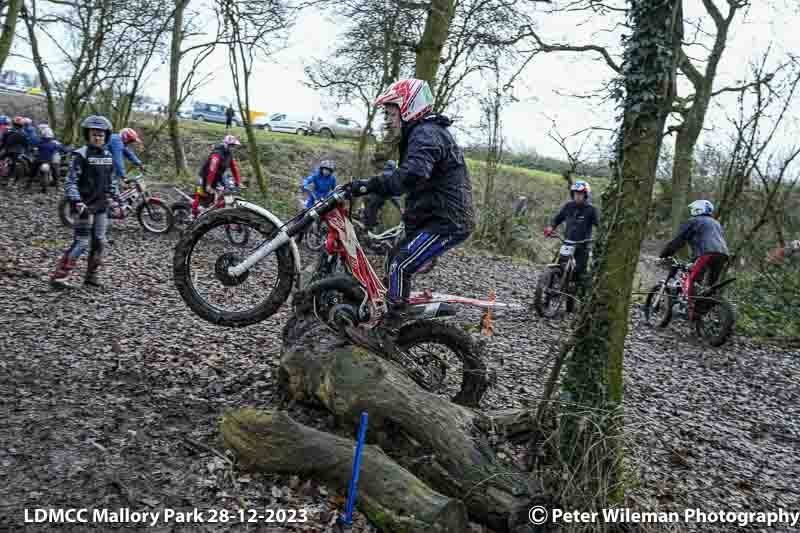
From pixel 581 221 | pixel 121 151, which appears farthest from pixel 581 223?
pixel 121 151

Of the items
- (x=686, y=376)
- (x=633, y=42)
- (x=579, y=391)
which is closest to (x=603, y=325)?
(x=579, y=391)

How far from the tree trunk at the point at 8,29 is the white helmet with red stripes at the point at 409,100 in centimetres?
1518

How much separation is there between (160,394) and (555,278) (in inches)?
289

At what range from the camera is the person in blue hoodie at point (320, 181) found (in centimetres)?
1369

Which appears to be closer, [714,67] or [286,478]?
[286,478]

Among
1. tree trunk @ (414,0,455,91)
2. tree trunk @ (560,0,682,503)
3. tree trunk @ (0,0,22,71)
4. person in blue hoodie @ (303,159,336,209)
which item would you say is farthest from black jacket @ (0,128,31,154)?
tree trunk @ (560,0,682,503)

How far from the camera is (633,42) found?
164 inches

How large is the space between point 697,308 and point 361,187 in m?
8.02

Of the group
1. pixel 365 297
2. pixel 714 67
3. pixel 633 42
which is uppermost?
pixel 714 67

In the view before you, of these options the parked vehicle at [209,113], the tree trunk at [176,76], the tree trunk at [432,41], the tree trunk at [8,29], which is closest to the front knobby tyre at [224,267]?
the tree trunk at [432,41]

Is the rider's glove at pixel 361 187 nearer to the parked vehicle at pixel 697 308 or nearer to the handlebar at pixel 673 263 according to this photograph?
the parked vehicle at pixel 697 308

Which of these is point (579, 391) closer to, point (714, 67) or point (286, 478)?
point (286, 478)

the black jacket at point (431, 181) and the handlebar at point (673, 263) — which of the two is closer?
the black jacket at point (431, 181)

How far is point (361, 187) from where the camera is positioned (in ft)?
15.5
